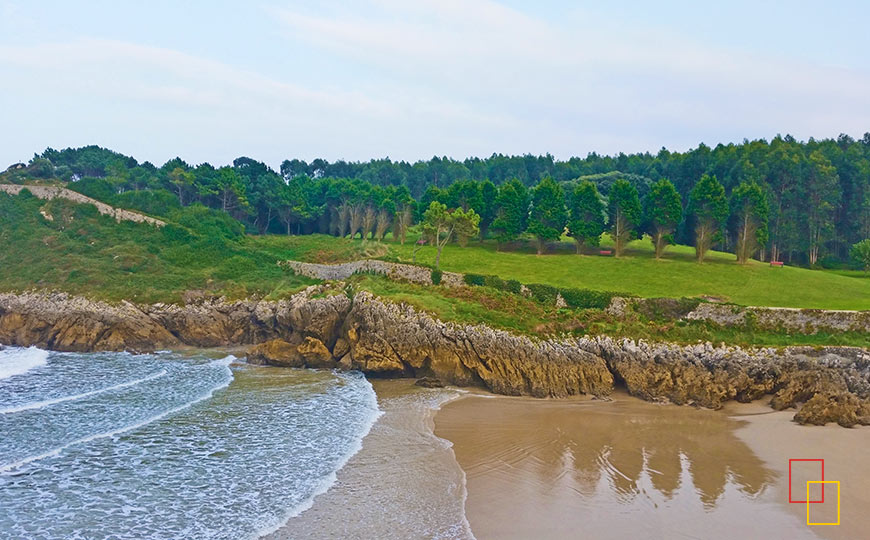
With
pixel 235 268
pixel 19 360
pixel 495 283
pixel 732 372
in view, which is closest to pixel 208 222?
pixel 235 268

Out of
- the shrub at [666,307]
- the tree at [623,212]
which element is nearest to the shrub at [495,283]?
the shrub at [666,307]

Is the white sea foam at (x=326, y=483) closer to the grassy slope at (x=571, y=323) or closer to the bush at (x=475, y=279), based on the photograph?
the grassy slope at (x=571, y=323)

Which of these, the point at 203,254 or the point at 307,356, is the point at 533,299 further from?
the point at 203,254

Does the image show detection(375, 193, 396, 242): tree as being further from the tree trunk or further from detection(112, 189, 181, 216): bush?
the tree trunk

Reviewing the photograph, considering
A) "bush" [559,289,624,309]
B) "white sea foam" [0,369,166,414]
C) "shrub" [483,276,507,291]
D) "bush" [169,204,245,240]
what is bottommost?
"white sea foam" [0,369,166,414]

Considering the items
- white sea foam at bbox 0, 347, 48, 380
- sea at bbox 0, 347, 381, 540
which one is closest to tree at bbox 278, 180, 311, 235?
white sea foam at bbox 0, 347, 48, 380
